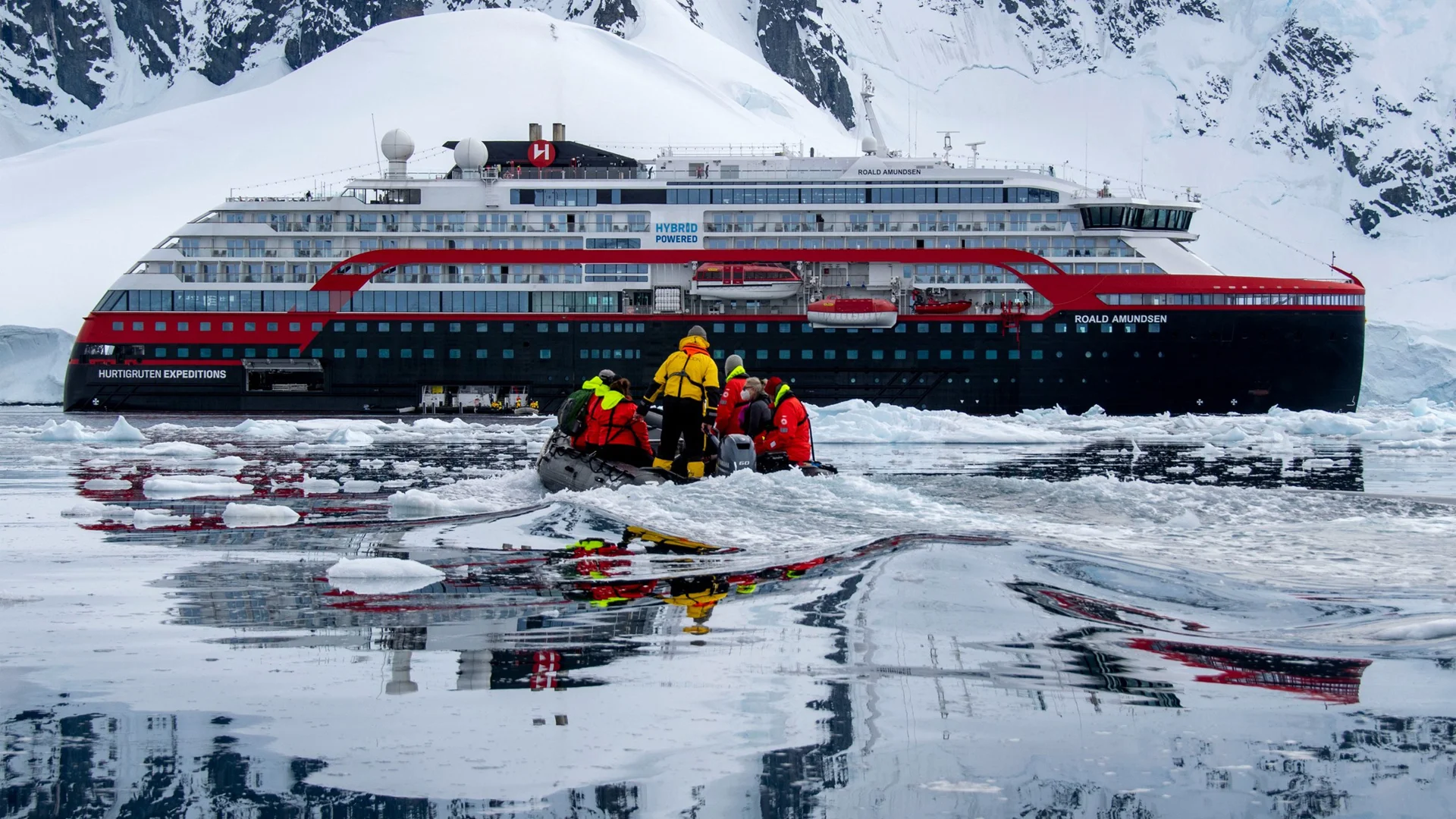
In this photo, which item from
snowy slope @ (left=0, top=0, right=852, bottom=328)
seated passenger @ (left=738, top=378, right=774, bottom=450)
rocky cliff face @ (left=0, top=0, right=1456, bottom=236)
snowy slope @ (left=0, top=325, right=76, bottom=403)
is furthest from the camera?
rocky cliff face @ (left=0, top=0, right=1456, bottom=236)

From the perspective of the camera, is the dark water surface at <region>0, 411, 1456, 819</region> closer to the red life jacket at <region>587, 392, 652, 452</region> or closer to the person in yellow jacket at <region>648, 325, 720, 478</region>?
the person in yellow jacket at <region>648, 325, 720, 478</region>

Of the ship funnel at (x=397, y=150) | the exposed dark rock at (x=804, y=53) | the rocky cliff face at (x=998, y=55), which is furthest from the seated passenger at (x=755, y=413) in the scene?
the exposed dark rock at (x=804, y=53)

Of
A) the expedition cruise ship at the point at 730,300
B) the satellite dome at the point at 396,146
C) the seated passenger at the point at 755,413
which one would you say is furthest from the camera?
the satellite dome at the point at 396,146

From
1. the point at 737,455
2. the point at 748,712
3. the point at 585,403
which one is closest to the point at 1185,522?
the point at 737,455

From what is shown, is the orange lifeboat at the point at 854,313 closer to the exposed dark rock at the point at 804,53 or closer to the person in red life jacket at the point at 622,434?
the person in red life jacket at the point at 622,434

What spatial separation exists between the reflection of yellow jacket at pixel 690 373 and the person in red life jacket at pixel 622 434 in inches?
39.5

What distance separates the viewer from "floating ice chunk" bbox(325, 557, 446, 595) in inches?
326

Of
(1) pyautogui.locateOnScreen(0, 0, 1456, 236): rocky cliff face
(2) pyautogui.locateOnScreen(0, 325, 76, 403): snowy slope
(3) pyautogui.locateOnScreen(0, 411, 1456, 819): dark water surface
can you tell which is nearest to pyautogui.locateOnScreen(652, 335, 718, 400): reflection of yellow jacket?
(3) pyautogui.locateOnScreen(0, 411, 1456, 819): dark water surface

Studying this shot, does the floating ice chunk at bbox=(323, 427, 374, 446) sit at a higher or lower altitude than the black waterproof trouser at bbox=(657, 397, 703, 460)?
lower

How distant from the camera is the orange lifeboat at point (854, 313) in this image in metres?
47.5

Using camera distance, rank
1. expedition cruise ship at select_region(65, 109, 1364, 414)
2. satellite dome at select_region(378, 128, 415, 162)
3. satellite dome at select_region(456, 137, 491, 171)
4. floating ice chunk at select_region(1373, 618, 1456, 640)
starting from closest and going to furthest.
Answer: floating ice chunk at select_region(1373, 618, 1456, 640) < expedition cruise ship at select_region(65, 109, 1364, 414) < satellite dome at select_region(456, 137, 491, 171) < satellite dome at select_region(378, 128, 415, 162)

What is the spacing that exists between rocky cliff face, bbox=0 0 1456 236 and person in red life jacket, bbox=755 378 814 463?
138 metres

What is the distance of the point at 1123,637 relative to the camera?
670cm

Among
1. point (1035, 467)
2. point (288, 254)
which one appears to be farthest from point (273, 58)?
point (1035, 467)
